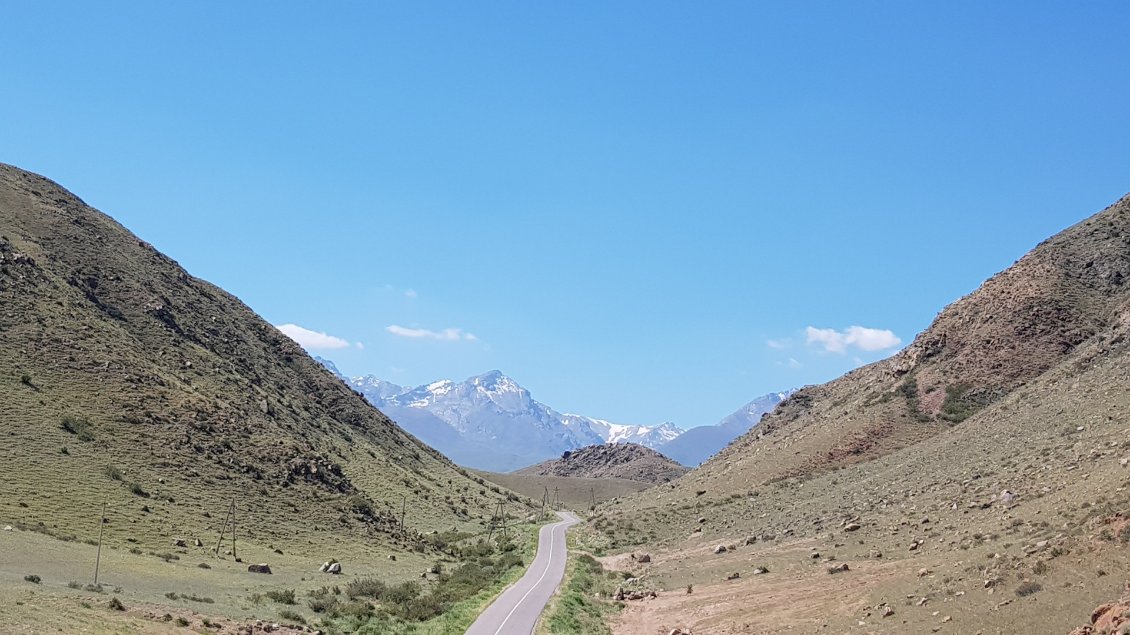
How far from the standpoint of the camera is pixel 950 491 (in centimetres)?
4116

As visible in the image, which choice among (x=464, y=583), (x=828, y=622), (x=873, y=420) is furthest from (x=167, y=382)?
(x=828, y=622)

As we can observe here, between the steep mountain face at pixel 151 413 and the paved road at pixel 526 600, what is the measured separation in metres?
19.5

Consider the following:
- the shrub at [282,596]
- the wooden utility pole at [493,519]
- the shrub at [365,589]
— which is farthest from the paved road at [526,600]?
the wooden utility pole at [493,519]

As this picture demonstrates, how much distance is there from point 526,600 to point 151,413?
152ft

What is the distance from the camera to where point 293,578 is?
162 ft

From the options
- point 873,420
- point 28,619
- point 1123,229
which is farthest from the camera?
point 1123,229

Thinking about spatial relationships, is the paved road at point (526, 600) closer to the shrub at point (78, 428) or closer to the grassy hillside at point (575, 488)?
the shrub at point (78, 428)

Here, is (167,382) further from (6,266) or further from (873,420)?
(873,420)

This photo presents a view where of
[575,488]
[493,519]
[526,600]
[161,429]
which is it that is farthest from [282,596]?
[575,488]

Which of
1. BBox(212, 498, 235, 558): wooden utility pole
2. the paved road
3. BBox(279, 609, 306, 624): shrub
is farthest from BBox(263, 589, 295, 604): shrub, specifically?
BBox(212, 498, 235, 558): wooden utility pole

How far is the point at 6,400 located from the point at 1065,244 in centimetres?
9187

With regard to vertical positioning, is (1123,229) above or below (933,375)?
above

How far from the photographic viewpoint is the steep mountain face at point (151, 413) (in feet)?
193

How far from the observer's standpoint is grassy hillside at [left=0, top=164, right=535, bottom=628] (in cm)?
5662
